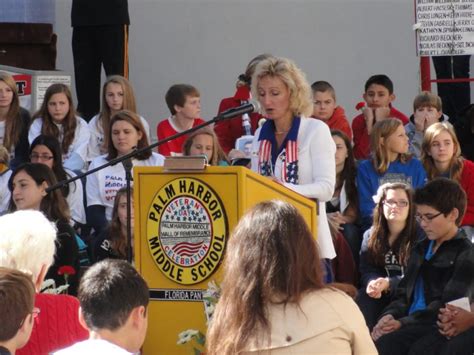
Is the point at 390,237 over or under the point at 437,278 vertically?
over

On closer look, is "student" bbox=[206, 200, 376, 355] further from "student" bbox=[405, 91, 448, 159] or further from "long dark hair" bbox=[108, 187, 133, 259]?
"student" bbox=[405, 91, 448, 159]

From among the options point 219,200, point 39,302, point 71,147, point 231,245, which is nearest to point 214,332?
point 231,245

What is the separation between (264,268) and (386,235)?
3.84 meters

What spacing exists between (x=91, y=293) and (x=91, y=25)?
684 centimetres

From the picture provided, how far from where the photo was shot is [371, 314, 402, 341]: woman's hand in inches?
254

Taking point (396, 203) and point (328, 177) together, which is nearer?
point (328, 177)

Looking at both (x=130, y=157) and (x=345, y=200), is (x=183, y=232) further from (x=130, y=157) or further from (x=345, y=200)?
(x=345, y=200)

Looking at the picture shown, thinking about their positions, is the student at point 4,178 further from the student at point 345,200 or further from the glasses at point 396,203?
the glasses at point 396,203

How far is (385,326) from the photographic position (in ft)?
21.3

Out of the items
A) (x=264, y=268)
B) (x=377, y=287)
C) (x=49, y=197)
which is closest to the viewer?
(x=264, y=268)

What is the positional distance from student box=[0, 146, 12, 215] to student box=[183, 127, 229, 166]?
50.4 inches

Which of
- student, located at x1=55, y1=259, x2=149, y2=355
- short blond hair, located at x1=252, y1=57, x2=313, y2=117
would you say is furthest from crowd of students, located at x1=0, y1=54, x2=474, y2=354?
student, located at x1=55, y1=259, x2=149, y2=355

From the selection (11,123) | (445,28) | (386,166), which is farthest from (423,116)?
(11,123)

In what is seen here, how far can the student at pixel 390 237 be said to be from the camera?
7.16 m
